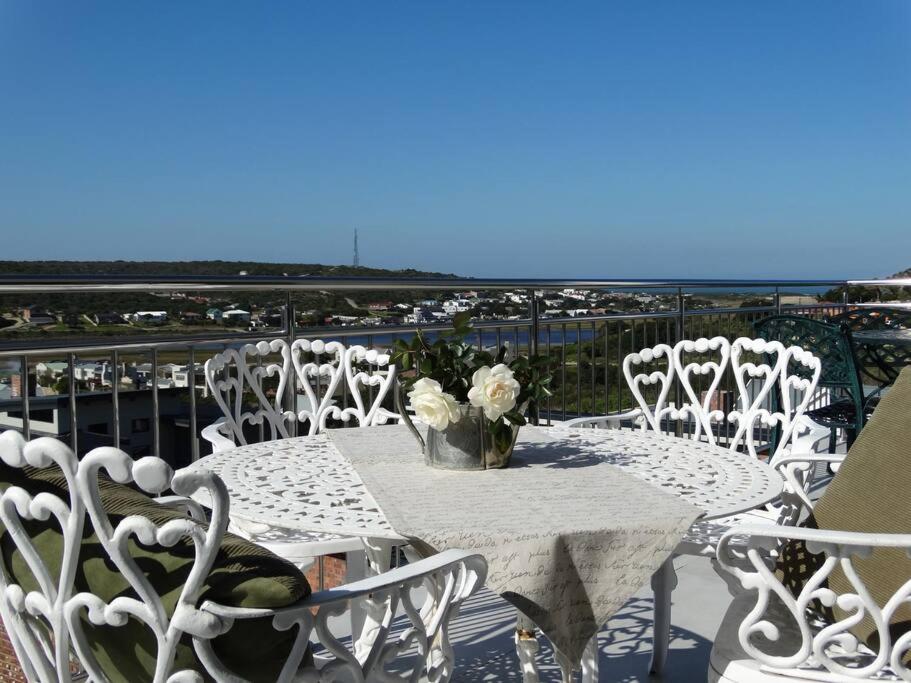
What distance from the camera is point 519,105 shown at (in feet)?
141

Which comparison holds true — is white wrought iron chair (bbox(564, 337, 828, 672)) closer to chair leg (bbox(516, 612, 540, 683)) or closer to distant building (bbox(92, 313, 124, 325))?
chair leg (bbox(516, 612, 540, 683))

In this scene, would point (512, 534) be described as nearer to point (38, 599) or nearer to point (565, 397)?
point (38, 599)

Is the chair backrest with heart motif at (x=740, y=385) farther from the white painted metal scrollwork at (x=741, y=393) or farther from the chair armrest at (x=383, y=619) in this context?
the chair armrest at (x=383, y=619)

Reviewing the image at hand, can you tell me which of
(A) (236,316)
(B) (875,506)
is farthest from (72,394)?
(B) (875,506)

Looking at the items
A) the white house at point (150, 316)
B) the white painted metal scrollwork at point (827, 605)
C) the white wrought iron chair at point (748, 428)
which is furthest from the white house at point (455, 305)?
the white painted metal scrollwork at point (827, 605)

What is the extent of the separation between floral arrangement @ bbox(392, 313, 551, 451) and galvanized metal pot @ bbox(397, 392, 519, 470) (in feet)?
0.06

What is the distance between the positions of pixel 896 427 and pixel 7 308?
9.38 feet

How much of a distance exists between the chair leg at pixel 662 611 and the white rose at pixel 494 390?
0.88 metres

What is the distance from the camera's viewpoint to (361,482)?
6.45 feet

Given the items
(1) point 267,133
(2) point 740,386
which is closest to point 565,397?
(2) point 740,386

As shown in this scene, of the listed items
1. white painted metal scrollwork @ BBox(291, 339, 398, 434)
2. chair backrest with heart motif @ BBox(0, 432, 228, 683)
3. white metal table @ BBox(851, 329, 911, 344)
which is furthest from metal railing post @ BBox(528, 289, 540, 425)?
chair backrest with heart motif @ BBox(0, 432, 228, 683)

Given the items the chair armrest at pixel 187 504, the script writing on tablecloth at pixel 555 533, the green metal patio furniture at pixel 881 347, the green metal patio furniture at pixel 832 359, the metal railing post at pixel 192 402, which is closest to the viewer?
the chair armrest at pixel 187 504

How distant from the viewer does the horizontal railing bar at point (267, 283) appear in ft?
9.48

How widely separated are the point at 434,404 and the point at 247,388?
1.64m
